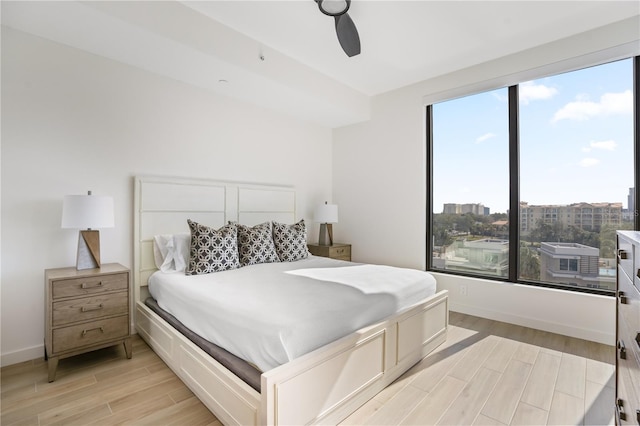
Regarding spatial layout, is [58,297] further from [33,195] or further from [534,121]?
[534,121]

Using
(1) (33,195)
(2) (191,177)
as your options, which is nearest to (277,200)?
(2) (191,177)

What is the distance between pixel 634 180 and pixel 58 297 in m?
4.73

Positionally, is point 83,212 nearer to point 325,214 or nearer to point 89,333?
point 89,333

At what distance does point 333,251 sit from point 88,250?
8.96 ft

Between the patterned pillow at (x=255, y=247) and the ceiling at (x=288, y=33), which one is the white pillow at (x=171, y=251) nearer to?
the patterned pillow at (x=255, y=247)

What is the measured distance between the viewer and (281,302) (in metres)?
1.88

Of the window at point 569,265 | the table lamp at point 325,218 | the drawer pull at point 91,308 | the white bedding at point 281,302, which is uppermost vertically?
the table lamp at point 325,218

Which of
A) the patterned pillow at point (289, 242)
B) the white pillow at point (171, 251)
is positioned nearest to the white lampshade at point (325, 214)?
the patterned pillow at point (289, 242)

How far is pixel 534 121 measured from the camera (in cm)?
330

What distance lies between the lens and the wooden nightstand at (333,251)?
14.0 ft

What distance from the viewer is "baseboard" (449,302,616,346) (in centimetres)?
282

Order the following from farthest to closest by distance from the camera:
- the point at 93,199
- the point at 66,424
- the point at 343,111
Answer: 1. the point at 343,111
2. the point at 93,199
3. the point at 66,424

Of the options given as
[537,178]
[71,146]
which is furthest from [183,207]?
[537,178]

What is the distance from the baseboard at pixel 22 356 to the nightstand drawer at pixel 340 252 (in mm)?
3012
